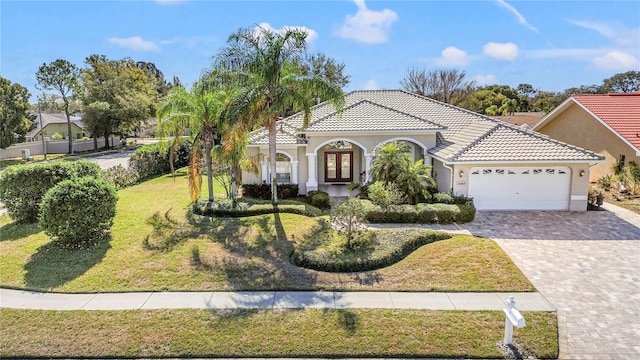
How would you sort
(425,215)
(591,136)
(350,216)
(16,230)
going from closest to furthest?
(350,216) < (16,230) < (425,215) < (591,136)

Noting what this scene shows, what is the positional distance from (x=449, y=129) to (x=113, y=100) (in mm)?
41720

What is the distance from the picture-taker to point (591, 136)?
23.5 meters

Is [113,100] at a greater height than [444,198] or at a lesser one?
greater

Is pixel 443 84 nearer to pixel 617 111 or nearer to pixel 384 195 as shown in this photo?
pixel 617 111

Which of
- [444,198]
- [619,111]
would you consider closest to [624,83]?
[619,111]

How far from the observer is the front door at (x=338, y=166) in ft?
74.8

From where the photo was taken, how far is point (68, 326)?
8156 mm

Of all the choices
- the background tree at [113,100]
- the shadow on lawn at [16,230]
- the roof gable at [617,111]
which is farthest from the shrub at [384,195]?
the background tree at [113,100]

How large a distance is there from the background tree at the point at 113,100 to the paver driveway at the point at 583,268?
43.9 m

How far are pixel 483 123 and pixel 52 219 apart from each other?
1979 cm

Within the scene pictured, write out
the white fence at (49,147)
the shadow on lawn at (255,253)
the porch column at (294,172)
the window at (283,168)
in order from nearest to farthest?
the shadow on lawn at (255,253), the porch column at (294,172), the window at (283,168), the white fence at (49,147)

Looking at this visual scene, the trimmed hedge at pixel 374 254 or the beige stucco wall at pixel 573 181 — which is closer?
the trimmed hedge at pixel 374 254

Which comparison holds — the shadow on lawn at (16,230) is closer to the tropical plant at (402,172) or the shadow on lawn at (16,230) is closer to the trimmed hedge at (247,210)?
the trimmed hedge at (247,210)

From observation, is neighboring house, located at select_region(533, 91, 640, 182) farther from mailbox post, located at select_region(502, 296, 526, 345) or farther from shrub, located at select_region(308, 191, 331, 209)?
mailbox post, located at select_region(502, 296, 526, 345)
